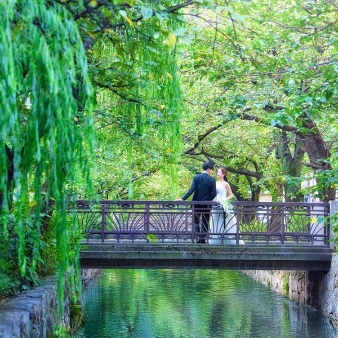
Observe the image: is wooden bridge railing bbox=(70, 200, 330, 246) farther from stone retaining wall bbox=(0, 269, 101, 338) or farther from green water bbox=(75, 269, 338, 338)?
stone retaining wall bbox=(0, 269, 101, 338)

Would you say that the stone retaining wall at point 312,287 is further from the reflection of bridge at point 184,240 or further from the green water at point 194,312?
the reflection of bridge at point 184,240

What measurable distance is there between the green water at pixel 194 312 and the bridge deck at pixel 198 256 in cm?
136

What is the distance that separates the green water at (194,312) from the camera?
616 inches

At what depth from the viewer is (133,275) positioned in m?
30.9

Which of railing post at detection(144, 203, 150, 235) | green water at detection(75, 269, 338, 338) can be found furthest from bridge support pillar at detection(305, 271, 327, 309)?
railing post at detection(144, 203, 150, 235)

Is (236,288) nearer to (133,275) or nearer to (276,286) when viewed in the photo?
(276,286)

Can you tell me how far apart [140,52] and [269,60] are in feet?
18.1

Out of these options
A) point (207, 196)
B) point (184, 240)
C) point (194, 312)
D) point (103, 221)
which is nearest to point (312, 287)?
point (194, 312)

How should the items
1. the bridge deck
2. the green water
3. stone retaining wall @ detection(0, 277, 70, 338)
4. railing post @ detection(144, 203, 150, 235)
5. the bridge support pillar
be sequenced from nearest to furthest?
stone retaining wall @ detection(0, 277, 70, 338)
the green water
the bridge deck
railing post @ detection(144, 203, 150, 235)
the bridge support pillar

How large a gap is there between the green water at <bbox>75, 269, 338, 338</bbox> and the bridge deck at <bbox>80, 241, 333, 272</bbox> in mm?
1356

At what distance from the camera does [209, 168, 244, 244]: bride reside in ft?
54.7

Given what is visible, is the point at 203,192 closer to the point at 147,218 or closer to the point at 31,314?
the point at 147,218

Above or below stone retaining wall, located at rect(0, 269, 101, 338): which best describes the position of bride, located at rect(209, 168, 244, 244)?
above

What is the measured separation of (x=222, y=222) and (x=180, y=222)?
1.02 m
